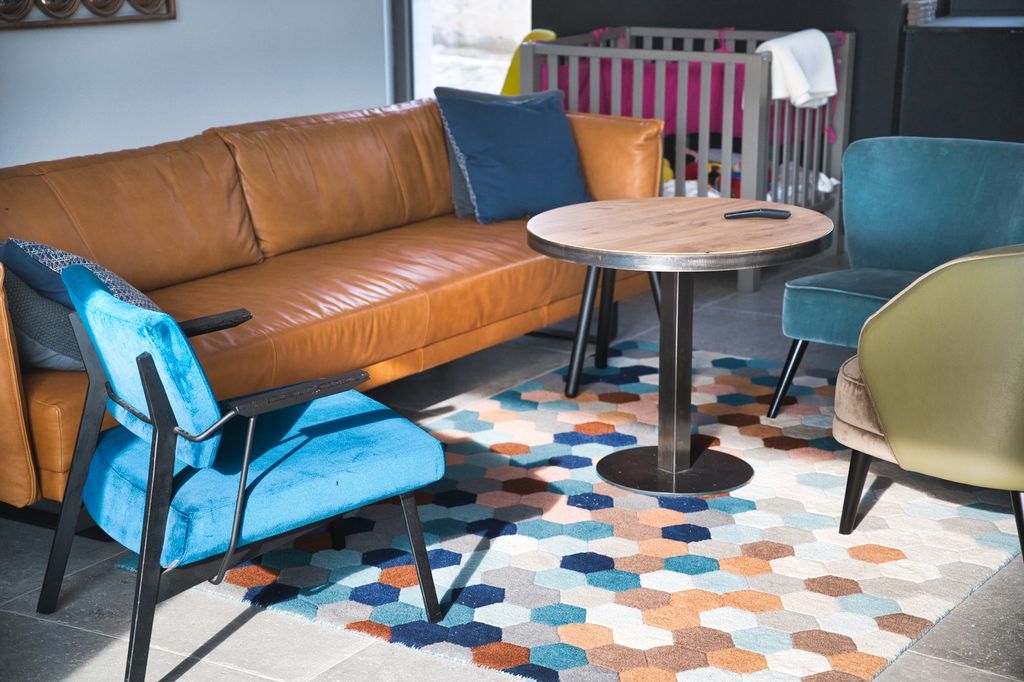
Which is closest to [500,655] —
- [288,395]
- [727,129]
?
[288,395]

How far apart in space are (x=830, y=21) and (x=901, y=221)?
223 cm

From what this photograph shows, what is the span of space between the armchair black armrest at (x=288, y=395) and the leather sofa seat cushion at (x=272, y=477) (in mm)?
149

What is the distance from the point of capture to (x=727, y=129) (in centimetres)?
484

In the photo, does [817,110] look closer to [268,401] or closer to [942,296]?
[942,296]

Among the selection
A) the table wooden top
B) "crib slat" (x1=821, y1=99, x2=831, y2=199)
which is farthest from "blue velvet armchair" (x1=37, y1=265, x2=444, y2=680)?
"crib slat" (x1=821, y1=99, x2=831, y2=199)

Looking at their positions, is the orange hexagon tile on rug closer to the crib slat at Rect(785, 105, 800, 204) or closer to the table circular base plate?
the table circular base plate

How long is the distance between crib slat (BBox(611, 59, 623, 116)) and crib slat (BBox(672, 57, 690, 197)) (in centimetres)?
24

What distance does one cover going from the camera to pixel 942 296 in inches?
88.5

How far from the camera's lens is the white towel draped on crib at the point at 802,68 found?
4.77 meters

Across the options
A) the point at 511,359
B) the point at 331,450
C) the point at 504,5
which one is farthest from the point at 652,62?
the point at 331,450

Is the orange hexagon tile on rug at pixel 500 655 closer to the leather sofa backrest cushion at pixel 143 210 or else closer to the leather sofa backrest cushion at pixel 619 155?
the leather sofa backrest cushion at pixel 143 210

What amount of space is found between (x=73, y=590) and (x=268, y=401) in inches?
31.7

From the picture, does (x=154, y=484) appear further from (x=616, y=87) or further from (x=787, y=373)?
(x=616, y=87)

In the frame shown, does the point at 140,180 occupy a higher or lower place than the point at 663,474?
higher
